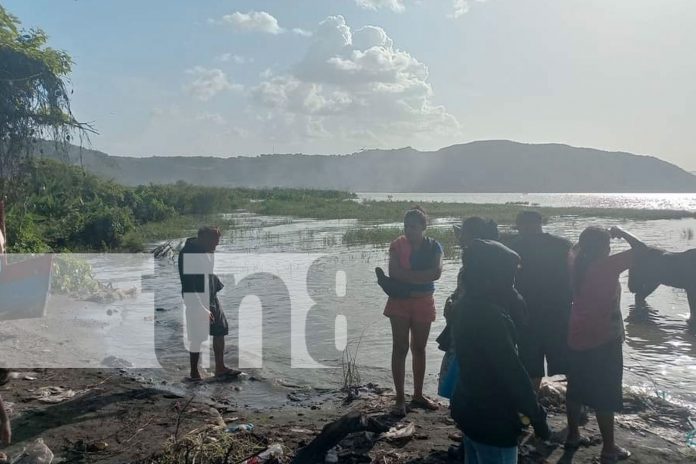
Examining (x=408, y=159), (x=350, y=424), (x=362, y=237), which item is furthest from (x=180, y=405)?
(x=408, y=159)

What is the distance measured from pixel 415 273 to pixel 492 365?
2.43 m

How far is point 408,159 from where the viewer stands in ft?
650

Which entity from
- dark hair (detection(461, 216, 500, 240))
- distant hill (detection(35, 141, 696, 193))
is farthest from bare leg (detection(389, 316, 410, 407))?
distant hill (detection(35, 141, 696, 193))

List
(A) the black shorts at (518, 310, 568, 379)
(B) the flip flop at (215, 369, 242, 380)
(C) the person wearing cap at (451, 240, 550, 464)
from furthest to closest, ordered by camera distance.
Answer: (B) the flip flop at (215, 369, 242, 380)
(A) the black shorts at (518, 310, 568, 379)
(C) the person wearing cap at (451, 240, 550, 464)

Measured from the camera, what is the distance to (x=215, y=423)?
15.9 ft

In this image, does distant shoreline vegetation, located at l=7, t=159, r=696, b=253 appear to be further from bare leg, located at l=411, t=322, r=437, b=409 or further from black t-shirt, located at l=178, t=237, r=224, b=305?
bare leg, located at l=411, t=322, r=437, b=409

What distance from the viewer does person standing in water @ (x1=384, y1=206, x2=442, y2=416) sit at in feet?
16.7

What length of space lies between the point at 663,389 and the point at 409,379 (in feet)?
9.89

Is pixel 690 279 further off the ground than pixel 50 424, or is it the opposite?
pixel 690 279

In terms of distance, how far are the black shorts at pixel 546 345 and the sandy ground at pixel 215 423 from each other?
24.4 inches

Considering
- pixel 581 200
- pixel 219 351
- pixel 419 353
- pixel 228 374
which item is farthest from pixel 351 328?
pixel 581 200

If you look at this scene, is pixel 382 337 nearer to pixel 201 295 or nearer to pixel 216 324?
pixel 216 324

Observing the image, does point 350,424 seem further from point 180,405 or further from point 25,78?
point 25,78

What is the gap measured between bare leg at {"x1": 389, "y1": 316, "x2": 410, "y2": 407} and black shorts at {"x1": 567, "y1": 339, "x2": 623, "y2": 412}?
1512 millimetres
